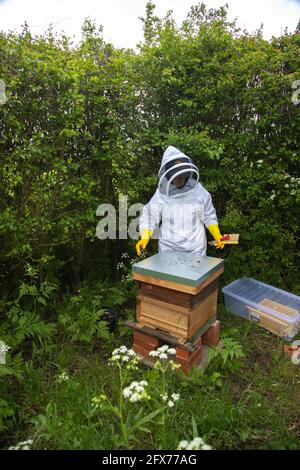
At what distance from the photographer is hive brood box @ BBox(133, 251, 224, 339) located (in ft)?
7.70

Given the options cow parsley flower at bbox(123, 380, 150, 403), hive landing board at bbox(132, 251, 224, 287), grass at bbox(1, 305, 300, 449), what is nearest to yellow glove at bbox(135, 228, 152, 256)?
hive landing board at bbox(132, 251, 224, 287)

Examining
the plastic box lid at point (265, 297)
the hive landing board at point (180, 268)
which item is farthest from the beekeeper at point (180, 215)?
the plastic box lid at point (265, 297)

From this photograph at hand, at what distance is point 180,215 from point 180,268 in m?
0.75

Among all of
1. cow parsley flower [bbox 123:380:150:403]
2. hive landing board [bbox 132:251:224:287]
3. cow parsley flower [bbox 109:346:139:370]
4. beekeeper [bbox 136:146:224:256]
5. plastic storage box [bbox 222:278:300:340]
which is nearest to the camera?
cow parsley flower [bbox 123:380:150:403]

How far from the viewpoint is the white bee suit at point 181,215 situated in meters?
3.01

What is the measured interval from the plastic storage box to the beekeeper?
30.7 inches

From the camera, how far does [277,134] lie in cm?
348

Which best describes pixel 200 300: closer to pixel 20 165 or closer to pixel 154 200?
pixel 154 200

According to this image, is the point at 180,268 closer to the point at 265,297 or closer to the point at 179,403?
the point at 179,403

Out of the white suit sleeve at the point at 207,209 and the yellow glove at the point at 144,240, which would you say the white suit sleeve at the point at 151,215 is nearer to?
the yellow glove at the point at 144,240

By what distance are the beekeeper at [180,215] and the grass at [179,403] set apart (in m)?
1.14

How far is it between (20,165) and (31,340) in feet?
5.70

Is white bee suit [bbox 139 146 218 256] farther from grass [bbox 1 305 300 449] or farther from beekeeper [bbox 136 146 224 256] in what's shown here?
grass [bbox 1 305 300 449]

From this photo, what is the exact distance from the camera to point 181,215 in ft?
10.0
